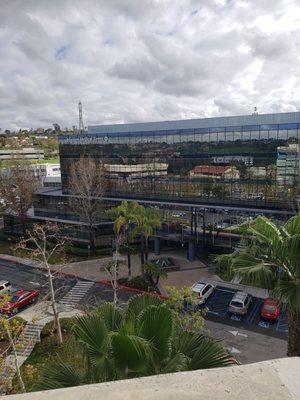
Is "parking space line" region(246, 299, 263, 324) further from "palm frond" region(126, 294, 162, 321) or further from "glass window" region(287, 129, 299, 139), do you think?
"palm frond" region(126, 294, 162, 321)

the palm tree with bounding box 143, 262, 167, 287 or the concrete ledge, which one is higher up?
the concrete ledge

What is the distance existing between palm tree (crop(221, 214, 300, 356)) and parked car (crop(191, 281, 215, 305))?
59.7ft

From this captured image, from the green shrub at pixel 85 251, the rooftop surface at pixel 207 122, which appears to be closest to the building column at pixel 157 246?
the green shrub at pixel 85 251

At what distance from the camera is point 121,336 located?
16.7ft

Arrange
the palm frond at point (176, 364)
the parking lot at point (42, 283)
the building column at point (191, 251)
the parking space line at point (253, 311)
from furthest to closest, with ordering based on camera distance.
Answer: the building column at point (191, 251) → the parking lot at point (42, 283) → the parking space line at point (253, 311) → the palm frond at point (176, 364)

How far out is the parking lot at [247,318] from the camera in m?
24.1

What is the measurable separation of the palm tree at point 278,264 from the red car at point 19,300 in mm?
21187

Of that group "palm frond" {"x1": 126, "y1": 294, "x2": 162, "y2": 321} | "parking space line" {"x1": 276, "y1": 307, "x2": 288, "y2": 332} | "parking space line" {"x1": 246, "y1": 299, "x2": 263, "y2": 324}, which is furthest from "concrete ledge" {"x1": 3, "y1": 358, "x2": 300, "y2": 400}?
"parking space line" {"x1": 246, "y1": 299, "x2": 263, "y2": 324}

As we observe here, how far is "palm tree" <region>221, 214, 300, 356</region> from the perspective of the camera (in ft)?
27.8

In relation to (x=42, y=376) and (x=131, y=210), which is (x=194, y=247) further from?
(x=42, y=376)

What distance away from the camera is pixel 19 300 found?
90.2ft

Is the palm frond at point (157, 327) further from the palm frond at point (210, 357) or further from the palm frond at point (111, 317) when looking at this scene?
the palm frond at point (111, 317)

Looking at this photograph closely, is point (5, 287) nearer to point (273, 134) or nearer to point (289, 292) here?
point (273, 134)

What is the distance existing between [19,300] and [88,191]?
1490 cm
